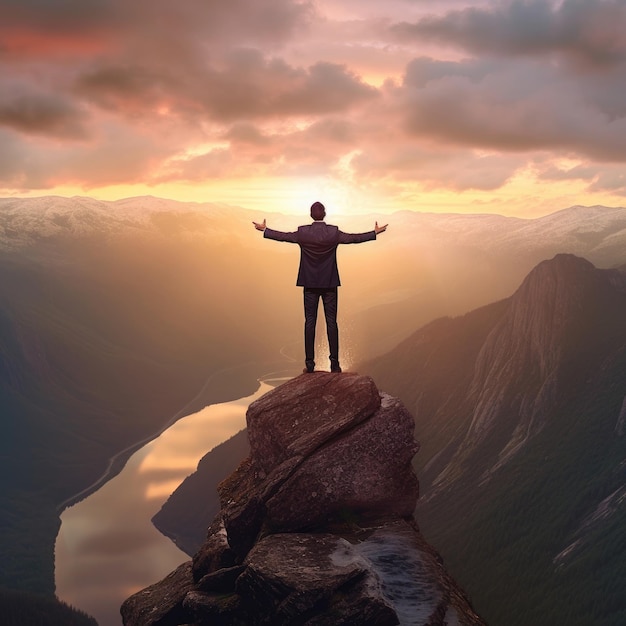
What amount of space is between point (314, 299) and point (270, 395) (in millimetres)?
4707

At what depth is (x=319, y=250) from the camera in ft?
92.8

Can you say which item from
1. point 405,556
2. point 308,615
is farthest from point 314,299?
point 308,615

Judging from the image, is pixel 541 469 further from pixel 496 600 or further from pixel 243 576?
pixel 243 576

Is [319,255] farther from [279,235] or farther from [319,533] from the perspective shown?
[319,533]

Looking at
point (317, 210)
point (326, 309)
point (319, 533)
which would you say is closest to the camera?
point (319, 533)

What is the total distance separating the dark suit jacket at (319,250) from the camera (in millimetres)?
27969

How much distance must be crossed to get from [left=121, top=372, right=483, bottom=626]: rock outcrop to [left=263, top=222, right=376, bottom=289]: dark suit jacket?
14.1ft

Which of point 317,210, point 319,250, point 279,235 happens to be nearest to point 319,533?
point 319,250

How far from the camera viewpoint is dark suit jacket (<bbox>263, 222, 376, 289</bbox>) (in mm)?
27969

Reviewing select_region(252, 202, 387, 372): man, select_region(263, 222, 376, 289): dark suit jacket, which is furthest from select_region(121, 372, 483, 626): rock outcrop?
select_region(263, 222, 376, 289): dark suit jacket

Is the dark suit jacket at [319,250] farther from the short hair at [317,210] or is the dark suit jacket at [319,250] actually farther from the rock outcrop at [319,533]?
the rock outcrop at [319,533]

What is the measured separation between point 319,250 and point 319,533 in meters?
11.1

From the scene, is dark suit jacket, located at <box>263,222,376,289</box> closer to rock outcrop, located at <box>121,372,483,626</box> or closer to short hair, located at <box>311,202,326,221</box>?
short hair, located at <box>311,202,326,221</box>

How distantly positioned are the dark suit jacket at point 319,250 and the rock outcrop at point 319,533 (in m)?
4.30
